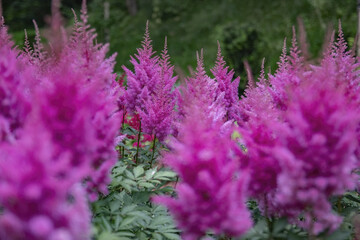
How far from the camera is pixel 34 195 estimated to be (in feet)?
4.41

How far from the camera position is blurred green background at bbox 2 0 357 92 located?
11844 millimetres

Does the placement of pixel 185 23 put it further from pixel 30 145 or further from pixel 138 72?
pixel 30 145

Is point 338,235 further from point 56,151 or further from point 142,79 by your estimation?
point 142,79

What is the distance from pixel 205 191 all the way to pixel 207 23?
18041mm

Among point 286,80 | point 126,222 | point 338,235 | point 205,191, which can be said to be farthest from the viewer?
point 286,80

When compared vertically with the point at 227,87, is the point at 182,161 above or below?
below

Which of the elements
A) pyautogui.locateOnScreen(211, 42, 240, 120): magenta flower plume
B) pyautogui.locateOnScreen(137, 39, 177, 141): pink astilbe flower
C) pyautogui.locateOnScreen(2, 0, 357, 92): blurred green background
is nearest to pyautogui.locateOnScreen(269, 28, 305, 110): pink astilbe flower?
pyautogui.locateOnScreen(211, 42, 240, 120): magenta flower plume

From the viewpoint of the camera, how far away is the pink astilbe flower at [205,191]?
1.75 metres

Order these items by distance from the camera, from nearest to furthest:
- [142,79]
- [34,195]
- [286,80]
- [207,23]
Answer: [34,195]
[286,80]
[142,79]
[207,23]

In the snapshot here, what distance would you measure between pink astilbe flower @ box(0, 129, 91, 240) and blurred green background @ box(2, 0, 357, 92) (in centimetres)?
962

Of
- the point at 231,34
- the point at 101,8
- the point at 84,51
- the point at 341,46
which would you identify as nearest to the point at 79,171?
the point at 84,51

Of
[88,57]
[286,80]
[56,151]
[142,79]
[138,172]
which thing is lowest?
[56,151]

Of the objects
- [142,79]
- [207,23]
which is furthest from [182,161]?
[207,23]

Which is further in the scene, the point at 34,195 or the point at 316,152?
the point at 316,152
